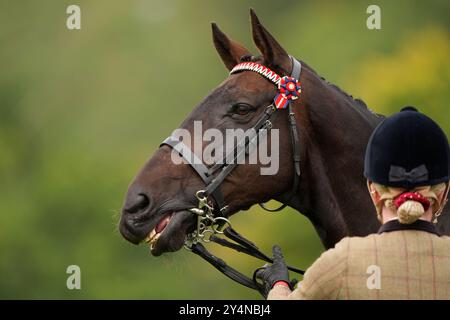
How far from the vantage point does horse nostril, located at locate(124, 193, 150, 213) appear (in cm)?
533

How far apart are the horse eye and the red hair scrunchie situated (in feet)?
6.65

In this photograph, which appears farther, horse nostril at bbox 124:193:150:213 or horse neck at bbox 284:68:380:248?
horse neck at bbox 284:68:380:248

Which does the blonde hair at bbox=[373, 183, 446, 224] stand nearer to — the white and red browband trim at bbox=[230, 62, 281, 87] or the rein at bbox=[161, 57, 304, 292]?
the rein at bbox=[161, 57, 304, 292]

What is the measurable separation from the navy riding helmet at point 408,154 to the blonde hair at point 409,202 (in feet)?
0.10

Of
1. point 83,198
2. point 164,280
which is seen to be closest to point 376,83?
point 164,280

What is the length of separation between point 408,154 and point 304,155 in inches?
73.0

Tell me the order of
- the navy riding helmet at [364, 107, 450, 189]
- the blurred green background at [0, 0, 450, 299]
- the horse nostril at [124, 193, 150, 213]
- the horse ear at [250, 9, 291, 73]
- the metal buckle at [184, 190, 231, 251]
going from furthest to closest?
the blurred green background at [0, 0, 450, 299], the horse ear at [250, 9, 291, 73], the metal buckle at [184, 190, 231, 251], the horse nostril at [124, 193, 150, 213], the navy riding helmet at [364, 107, 450, 189]

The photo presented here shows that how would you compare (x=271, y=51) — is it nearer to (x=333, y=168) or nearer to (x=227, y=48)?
(x=227, y=48)

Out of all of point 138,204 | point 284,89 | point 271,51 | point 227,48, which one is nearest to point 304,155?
point 284,89

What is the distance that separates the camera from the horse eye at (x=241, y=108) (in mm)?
5621

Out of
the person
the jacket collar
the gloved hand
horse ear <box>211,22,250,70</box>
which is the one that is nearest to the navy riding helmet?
the person

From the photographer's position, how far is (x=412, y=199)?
12.2 ft
